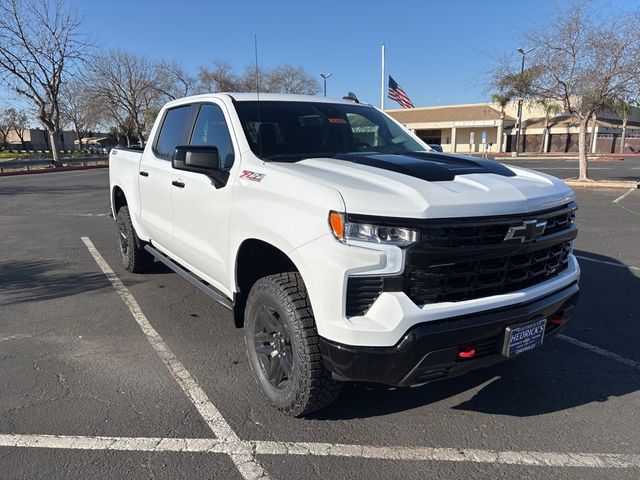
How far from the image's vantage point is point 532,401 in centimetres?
331

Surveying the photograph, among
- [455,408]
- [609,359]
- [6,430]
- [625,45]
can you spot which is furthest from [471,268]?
[625,45]

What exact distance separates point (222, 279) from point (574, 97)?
1712 centimetres

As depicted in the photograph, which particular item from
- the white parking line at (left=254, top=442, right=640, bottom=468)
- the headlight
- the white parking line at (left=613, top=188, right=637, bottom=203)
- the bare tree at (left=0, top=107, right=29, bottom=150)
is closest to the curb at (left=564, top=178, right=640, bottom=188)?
the white parking line at (left=613, top=188, right=637, bottom=203)

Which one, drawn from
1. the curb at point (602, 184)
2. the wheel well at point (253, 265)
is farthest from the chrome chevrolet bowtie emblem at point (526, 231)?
the curb at point (602, 184)

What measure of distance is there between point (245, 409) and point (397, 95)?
25308 mm

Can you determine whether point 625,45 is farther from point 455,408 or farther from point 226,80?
point 226,80

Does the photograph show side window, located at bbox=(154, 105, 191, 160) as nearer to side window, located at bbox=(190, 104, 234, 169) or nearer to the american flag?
side window, located at bbox=(190, 104, 234, 169)

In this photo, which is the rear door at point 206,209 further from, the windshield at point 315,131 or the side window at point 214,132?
the windshield at point 315,131

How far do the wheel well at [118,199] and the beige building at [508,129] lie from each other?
45713mm

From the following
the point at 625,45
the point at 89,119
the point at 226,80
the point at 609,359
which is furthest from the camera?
the point at 89,119

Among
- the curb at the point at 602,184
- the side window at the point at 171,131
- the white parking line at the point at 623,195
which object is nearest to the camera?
the side window at the point at 171,131

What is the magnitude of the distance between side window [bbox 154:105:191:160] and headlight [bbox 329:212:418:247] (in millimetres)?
2590

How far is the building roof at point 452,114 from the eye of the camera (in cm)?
5606

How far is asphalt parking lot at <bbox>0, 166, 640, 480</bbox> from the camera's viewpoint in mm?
2680
